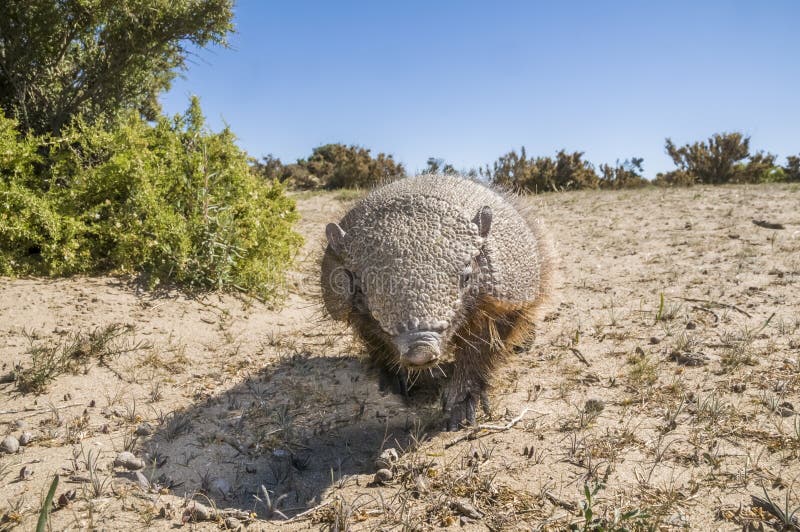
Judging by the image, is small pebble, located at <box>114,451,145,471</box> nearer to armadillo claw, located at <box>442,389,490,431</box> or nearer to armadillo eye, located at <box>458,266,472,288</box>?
armadillo claw, located at <box>442,389,490,431</box>

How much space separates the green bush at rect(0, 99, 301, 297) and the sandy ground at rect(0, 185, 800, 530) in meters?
0.29

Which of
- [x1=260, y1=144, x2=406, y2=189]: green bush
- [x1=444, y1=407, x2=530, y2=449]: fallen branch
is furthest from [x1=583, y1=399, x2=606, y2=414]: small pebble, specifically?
[x1=260, y1=144, x2=406, y2=189]: green bush

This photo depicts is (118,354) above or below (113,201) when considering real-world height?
below

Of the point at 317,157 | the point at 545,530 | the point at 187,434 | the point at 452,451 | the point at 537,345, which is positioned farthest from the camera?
the point at 317,157

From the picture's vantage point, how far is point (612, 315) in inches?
210

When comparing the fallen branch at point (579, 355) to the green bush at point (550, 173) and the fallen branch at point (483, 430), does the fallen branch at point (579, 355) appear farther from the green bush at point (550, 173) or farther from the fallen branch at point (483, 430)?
the green bush at point (550, 173)

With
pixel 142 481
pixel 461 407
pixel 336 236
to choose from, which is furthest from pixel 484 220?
pixel 142 481

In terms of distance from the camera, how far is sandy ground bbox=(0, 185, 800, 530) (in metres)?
2.72

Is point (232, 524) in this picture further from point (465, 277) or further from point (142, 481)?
point (465, 277)

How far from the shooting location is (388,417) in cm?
398

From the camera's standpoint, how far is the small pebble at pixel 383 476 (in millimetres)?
3004

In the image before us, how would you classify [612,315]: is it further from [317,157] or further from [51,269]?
[317,157]

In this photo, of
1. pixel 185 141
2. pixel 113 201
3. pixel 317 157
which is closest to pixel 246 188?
pixel 185 141

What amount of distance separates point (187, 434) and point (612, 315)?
3859 millimetres
